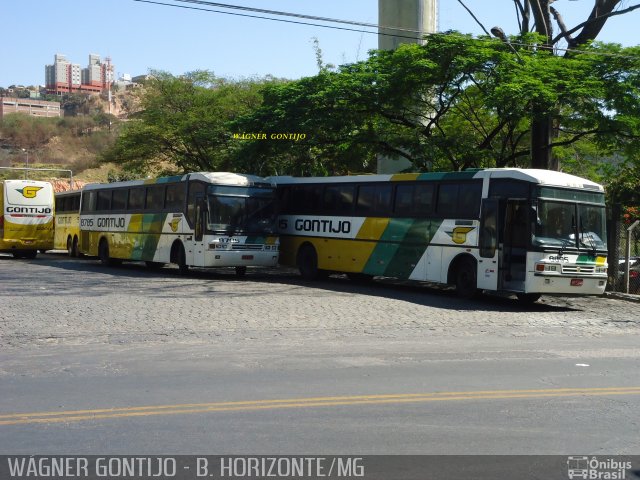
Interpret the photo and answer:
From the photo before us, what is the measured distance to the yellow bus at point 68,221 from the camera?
38188 mm

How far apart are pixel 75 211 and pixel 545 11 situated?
22213 mm

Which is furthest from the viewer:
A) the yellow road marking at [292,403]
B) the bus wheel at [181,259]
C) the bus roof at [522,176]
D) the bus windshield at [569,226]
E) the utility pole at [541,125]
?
the bus wheel at [181,259]

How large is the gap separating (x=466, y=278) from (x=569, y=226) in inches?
114

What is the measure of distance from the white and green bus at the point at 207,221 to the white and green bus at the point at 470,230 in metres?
1.62

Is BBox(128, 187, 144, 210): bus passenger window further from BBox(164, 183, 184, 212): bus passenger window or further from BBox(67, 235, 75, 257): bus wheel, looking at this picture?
BBox(67, 235, 75, 257): bus wheel

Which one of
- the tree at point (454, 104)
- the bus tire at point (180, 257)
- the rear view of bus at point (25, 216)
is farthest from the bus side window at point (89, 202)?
the bus tire at point (180, 257)

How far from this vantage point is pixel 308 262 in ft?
87.0

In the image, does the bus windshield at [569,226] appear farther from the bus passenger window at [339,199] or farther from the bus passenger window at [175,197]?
the bus passenger window at [175,197]

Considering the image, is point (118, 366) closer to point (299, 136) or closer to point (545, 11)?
point (299, 136)

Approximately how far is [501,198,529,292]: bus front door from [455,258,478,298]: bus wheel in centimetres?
97

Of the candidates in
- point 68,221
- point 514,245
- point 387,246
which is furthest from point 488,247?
point 68,221

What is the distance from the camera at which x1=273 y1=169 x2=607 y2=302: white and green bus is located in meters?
18.8

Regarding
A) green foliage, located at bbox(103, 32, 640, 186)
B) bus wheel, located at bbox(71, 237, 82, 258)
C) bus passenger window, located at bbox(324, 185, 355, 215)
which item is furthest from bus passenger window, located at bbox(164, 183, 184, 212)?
bus wheel, located at bbox(71, 237, 82, 258)

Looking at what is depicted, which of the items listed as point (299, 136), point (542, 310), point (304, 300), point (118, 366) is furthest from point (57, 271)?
point (118, 366)
